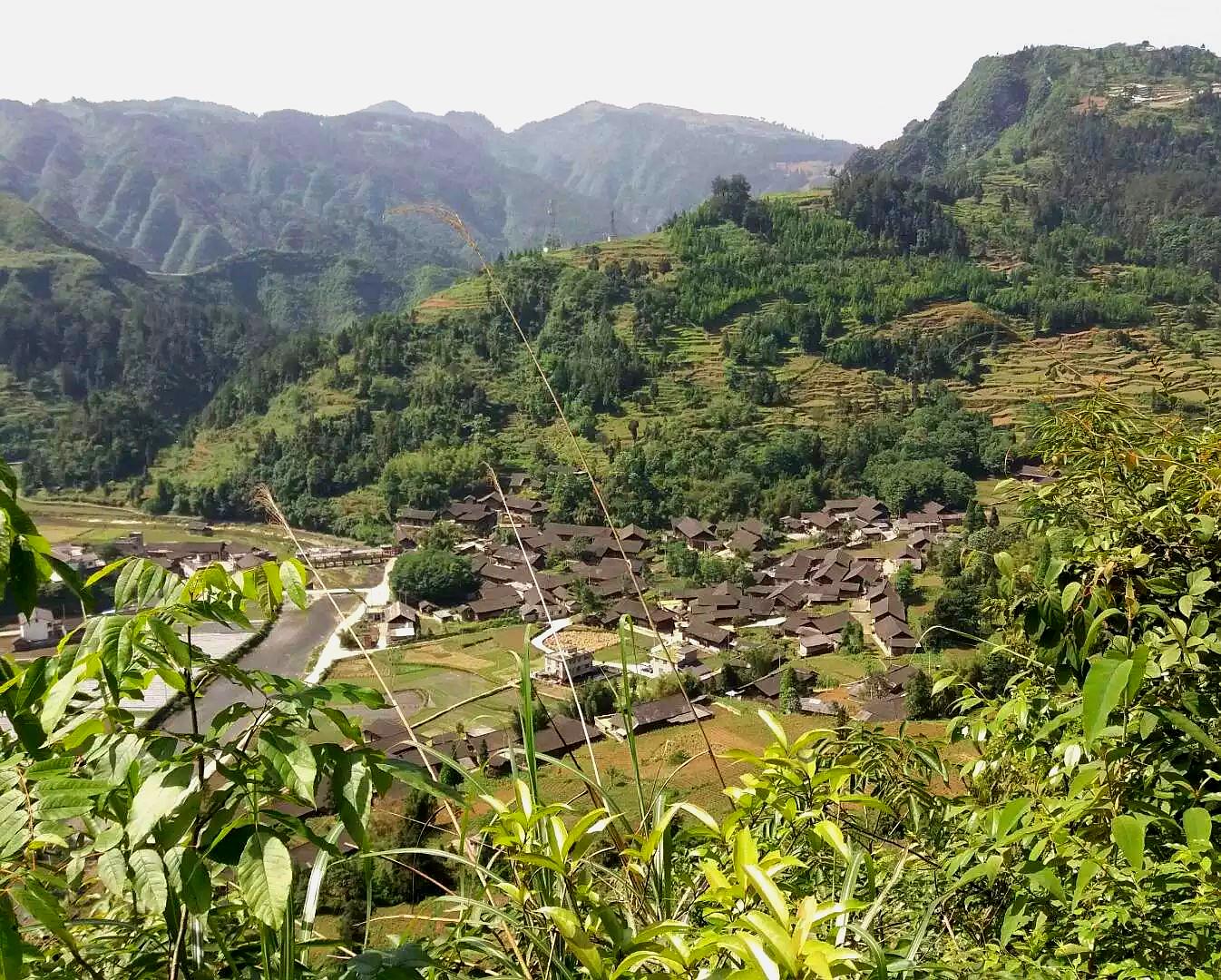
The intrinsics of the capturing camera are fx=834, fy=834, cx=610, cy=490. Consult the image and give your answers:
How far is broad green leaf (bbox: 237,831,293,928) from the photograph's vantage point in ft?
2.44

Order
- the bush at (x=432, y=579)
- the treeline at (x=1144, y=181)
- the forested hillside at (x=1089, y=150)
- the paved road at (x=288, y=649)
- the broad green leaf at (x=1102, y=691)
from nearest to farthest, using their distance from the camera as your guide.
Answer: the broad green leaf at (x=1102, y=691) < the paved road at (x=288, y=649) < the bush at (x=432, y=579) < the treeline at (x=1144, y=181) < the forested hillside at (x=1089, y=150)

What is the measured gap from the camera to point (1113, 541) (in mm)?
1691

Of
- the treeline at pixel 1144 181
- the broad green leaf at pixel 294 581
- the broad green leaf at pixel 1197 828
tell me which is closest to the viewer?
the broad green leaf at pixel 1197 828

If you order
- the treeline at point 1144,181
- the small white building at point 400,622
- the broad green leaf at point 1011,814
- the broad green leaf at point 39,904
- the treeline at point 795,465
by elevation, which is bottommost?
the small white building at point 400,622

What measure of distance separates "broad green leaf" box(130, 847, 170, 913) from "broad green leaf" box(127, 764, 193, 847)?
64 millimetres

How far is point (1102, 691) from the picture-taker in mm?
758

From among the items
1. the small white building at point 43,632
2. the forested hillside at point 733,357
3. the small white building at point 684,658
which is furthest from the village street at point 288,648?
the forested hillside at point 733,357

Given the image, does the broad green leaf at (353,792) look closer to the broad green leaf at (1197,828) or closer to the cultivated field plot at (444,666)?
the broad green leaf at (1197,828)

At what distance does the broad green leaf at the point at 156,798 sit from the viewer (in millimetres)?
748

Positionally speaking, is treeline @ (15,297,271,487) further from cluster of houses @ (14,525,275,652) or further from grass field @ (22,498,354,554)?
cluster of houses @ (14,525,275,652)

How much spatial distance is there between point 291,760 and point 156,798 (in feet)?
0.39

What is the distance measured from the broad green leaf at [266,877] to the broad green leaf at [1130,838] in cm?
79

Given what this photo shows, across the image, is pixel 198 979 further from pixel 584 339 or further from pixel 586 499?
pixel 584 339

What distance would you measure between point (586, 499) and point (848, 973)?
3924 cm
